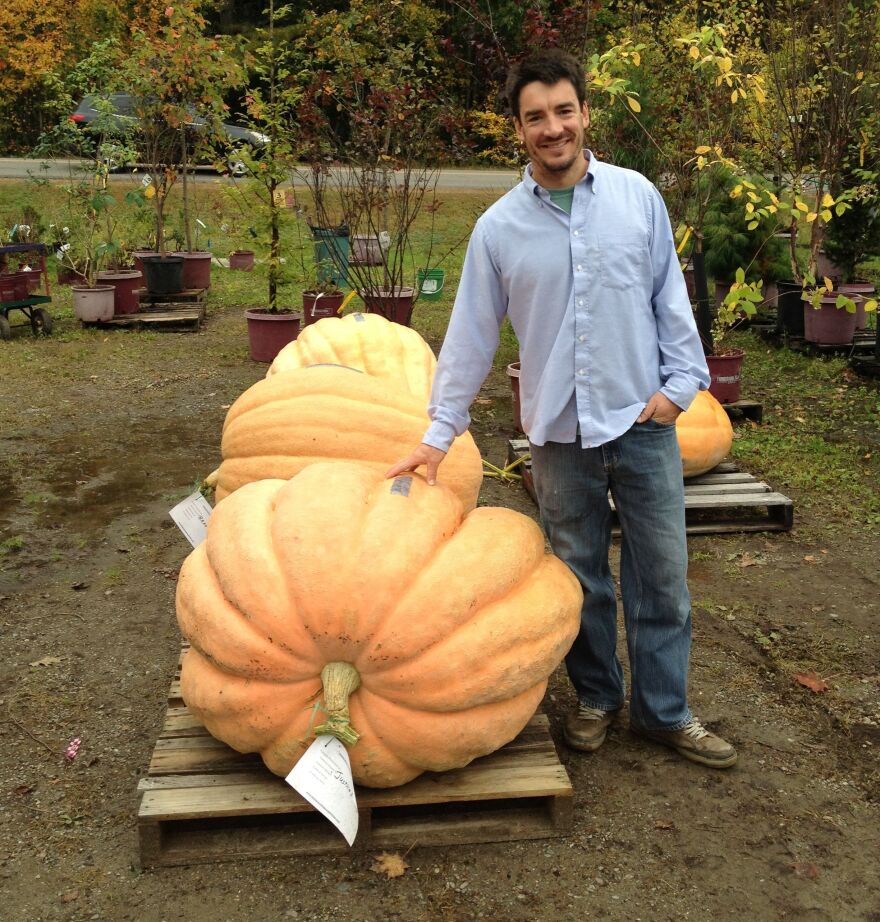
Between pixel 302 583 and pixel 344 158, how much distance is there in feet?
23.2

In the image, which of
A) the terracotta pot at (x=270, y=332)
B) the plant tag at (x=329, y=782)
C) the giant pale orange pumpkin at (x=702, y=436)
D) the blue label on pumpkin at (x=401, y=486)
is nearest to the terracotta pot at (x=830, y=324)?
the giant pale orange pumpkin at (x=702, y=436)

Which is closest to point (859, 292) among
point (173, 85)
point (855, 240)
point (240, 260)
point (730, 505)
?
point (855, 240)

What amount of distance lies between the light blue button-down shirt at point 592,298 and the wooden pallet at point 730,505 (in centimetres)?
194

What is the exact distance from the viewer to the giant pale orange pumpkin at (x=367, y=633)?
235cm

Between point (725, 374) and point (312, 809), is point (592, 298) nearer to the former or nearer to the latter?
point (312, 809)

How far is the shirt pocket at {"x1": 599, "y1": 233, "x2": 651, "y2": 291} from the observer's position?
256 cm

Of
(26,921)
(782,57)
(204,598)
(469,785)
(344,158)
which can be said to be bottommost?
(26,921)

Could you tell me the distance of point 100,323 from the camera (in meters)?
9.64

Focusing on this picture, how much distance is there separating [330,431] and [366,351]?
1096 mm

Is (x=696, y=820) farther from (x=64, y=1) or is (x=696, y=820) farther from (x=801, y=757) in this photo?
(x=64, y=1)

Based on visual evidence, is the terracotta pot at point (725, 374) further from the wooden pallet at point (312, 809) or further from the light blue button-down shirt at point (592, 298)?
the wooden pallet at point (312, 809)

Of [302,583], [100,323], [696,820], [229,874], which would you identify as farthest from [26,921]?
[100,323]

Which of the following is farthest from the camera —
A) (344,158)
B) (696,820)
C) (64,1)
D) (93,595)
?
(64,1)

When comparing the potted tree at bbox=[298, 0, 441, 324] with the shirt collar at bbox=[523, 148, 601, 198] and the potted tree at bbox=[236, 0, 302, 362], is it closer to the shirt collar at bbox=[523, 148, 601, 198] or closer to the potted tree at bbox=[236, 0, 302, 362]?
the potted tree at bbox=[236, 0, 302, 362]
